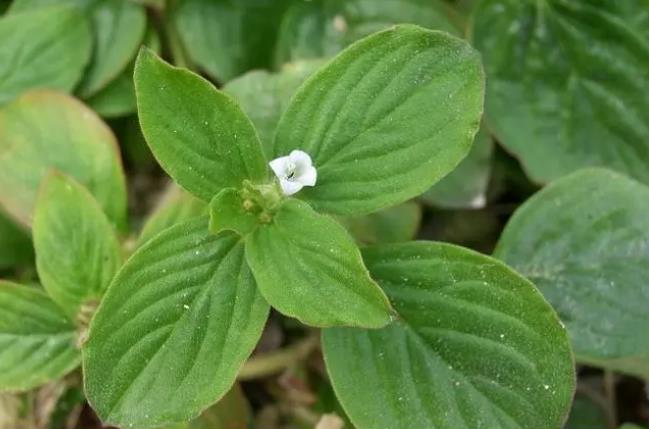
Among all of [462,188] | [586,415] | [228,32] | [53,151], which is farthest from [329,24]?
[586,415]

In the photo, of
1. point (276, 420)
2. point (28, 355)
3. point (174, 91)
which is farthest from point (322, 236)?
point (276, 420)

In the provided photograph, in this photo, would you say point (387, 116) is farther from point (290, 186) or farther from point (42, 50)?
point (42, 50)

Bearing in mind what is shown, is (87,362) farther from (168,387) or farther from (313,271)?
(313,271)

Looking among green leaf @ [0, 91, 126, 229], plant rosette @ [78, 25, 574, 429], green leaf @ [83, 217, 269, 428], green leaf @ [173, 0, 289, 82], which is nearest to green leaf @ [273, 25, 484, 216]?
plant rosette @ [78, 25, 574, 429]

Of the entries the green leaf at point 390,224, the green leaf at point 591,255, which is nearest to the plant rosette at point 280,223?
the green leaf at point 591,255

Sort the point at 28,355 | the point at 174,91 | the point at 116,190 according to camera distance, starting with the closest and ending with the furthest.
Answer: the point at 174,91, the point at 28,355, the point at 116,190

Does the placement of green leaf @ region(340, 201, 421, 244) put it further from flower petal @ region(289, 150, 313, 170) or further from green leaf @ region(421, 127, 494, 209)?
flower petal @ region(289, 150, 313, 170)
